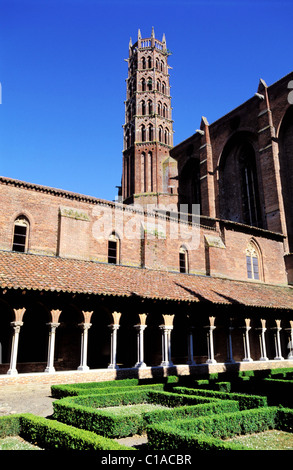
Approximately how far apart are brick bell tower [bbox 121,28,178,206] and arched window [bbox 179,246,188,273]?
1280 cm

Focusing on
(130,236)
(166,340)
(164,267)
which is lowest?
(166,340)

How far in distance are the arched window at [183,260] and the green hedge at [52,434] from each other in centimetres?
1799

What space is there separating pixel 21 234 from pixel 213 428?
14948 mm

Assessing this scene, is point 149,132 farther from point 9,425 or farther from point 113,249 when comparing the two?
point 9,425

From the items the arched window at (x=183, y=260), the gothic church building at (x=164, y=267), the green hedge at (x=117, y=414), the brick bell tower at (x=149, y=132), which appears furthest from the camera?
the brick bell tower at (x=149, y=132)

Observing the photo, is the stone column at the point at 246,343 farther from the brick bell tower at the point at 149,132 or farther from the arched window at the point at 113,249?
the brick bell tower at the point at 149,132

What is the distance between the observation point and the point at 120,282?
17.7m

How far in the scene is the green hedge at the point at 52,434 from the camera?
559cm

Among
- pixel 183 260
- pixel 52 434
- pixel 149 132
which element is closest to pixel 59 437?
pixel 52 434

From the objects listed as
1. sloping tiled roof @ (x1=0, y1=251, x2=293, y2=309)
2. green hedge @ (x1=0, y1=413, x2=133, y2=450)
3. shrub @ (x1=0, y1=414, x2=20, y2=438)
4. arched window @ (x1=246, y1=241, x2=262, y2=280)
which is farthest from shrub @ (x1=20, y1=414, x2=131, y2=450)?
arched window @ (x1=246, y1=241, x2=262, y2=280)

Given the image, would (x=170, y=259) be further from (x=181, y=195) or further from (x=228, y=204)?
(x=181, y=195)

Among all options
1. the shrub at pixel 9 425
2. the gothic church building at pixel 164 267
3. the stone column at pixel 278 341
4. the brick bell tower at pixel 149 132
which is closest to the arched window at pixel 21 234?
the gothic church building at pixel 164 267
